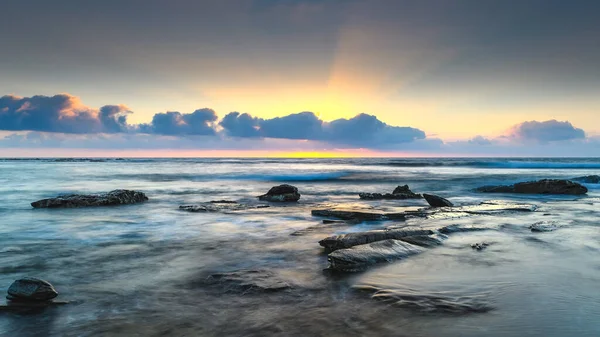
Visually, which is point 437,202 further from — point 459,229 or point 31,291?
point 31,291

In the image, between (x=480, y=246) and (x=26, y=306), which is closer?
(x=26, y=306)

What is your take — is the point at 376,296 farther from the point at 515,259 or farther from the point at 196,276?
the point at 515,259

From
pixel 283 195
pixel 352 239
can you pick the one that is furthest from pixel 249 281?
pixel 283 195

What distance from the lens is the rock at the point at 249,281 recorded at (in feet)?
21.7

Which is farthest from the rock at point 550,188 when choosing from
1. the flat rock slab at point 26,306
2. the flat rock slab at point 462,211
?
the flat rock slab at point 26,306

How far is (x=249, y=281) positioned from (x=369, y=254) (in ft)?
8.62

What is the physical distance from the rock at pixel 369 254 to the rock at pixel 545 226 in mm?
5101

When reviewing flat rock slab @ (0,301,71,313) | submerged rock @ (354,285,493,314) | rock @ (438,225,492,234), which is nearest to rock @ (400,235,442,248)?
rock @ (438,225,492,234)

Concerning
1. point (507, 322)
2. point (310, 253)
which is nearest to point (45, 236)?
point (310, 253)

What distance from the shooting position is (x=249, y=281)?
22.9ft

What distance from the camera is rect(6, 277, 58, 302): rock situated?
5836 millimetres

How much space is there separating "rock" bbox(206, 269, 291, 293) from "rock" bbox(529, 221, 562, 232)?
885 centimetres

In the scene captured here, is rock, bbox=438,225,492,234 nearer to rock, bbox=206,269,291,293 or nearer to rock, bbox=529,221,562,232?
rock, bbox=529,221,562,232

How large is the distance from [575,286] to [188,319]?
6.44 meters
